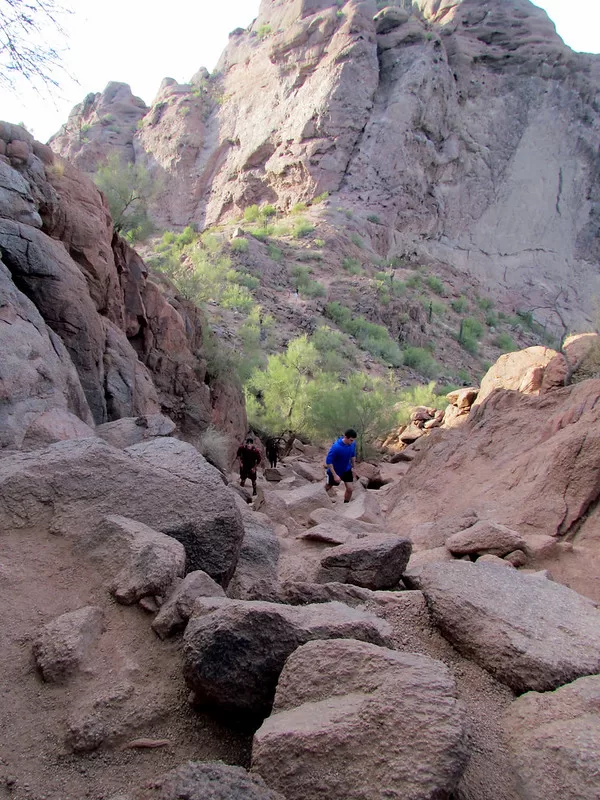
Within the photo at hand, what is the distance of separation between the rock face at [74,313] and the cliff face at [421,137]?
95.5ft

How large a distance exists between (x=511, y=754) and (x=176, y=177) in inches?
2031

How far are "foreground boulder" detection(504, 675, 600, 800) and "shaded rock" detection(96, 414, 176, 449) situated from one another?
532cm

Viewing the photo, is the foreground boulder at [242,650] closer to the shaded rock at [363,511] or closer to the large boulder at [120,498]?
the large boulder at [120,498]

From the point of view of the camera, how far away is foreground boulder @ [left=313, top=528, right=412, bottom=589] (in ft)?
12.5

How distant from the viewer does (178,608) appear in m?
2.57

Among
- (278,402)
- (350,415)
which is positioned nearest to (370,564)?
(350,415)

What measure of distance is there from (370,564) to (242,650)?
176 centimetres

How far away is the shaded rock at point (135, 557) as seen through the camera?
275cm

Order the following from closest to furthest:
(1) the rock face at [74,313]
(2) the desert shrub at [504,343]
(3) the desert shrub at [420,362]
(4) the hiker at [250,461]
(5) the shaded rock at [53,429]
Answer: (5) the shaded rock at [53,429] → (1) the rock face at [74,313] → (4) the hiker at [250,461] → (3) the desert shrub at [420,362] → (2) the desert shrub at [504,343]

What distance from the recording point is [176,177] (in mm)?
48750

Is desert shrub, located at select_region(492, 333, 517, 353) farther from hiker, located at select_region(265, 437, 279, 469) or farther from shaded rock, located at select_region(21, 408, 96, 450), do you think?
shaded rock, located at select_region(21, 408, 96, 450)

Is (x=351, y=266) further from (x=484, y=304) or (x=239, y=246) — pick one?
(x=484, y=304)

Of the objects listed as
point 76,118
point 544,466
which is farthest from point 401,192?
point 544,466

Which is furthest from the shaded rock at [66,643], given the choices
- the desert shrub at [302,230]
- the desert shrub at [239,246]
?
the desert shrub at [302,230]
